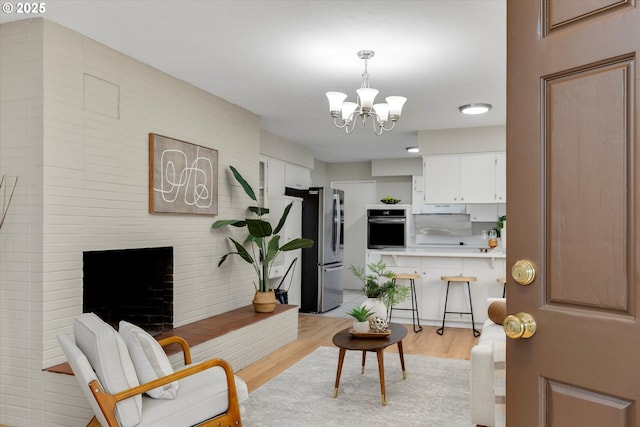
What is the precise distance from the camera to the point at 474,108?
16.4 feet

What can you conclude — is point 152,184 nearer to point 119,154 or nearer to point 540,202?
point 119,154

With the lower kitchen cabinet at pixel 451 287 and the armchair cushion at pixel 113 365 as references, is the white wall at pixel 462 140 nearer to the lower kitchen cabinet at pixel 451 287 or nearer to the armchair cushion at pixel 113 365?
the lower kitchen cabinet at pixel 451 287

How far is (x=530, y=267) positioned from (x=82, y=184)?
9.56ft

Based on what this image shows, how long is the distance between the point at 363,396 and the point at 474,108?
3.20 m

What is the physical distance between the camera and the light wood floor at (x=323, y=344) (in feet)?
13.5

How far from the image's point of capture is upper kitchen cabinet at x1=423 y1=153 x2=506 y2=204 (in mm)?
6074

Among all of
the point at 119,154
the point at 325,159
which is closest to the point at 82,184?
the point at 119,154

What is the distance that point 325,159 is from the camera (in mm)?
8984

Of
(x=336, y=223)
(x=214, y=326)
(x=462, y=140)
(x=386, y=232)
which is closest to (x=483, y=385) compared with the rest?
(x=214, y=326)

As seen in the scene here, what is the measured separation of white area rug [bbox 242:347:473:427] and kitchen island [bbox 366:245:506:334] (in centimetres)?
156

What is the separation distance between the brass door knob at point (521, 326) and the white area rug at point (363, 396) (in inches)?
76.6

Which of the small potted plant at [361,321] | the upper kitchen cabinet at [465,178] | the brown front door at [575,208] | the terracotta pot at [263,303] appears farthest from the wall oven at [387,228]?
the brown front door at [575,208]

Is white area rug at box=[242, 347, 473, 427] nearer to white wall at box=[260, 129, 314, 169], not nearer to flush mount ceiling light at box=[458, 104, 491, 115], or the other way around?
flush mount ceiling light at box=[458, 104, 491, 115]

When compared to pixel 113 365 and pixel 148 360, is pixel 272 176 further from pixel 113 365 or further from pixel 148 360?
pixel 113 365
